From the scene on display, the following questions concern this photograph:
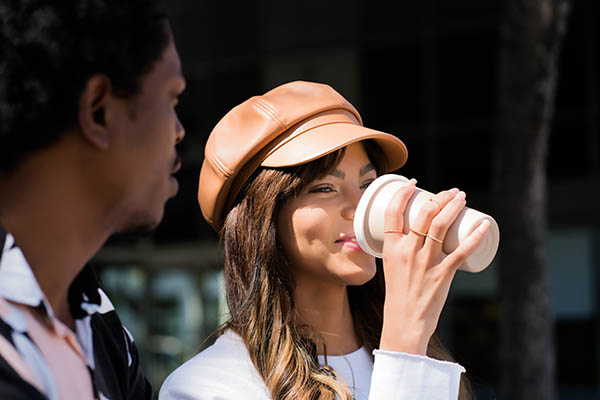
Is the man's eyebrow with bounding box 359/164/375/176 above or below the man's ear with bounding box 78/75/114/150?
below

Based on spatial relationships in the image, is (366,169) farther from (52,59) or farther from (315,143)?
(52,59)

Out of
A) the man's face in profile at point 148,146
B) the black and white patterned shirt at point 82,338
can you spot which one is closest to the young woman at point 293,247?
the black and white patterned shirt at point 82,338

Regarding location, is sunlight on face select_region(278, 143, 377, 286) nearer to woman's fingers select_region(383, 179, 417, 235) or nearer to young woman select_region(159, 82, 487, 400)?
young woman select_region(159, 82, 487, 400)

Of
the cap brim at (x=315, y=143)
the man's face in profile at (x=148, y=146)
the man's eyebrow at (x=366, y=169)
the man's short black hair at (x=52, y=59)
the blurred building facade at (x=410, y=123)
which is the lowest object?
the blurred building facade at (x=410, y=123)

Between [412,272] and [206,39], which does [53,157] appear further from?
[206,39]

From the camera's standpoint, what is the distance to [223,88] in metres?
10.5

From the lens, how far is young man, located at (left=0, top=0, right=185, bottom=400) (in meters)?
1.03

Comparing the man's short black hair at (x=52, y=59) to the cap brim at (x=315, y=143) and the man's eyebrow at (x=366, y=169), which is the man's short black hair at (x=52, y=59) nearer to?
the cap brim at (x=315, y=143)

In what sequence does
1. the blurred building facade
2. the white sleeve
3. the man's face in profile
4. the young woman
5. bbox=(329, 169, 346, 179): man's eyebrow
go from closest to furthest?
1. the man's face in profile
2. the white sleeve
3. the young woman
4. bbox=(329, 169, 346, 179): man's eyebrow
5. the blurred building facade

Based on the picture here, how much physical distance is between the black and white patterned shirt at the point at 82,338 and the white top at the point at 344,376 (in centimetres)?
30

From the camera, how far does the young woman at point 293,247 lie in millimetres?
1822

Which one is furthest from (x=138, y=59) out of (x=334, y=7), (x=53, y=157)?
(x=334, y=7)

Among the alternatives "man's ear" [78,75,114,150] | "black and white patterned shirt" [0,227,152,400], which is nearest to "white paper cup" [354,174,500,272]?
"black and white patterned shirt" [0,227,152,400]

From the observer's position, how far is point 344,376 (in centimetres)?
196
